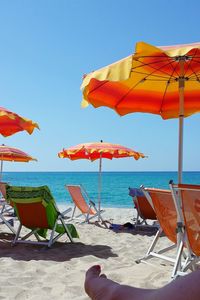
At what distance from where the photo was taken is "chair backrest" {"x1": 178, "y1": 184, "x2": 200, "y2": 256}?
320 centimetres

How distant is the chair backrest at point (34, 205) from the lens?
5.02 metres

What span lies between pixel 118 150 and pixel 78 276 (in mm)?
5013

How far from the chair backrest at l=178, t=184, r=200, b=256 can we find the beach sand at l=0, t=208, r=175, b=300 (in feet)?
1.31

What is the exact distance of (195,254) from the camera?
138 inches

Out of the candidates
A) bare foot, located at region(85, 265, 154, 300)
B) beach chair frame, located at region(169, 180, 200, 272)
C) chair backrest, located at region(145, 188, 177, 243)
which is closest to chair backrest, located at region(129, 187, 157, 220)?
chair backrest, located at region(145, 188, 177, 243)

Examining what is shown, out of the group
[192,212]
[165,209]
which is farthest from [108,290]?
[165,209]

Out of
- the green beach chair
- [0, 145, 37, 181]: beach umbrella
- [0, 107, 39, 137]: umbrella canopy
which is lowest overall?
the green beach chair

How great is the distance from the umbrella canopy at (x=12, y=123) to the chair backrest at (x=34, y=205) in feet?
2.96

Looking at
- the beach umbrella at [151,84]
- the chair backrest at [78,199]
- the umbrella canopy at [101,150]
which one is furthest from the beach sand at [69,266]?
the umbrella canopy at [101,150]

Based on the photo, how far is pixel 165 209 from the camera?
3889 mm

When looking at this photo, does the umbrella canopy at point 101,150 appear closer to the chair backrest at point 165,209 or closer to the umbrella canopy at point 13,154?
the umbrella canopy at point 13,154

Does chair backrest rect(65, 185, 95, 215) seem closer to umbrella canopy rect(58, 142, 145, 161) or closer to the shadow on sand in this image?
umbrella canopy rect(58, 142, 145, 161)

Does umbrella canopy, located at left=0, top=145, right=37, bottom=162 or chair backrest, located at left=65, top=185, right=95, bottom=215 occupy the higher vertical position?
umbrella canopy, located at left=0, top=145, right=37, bottom=162

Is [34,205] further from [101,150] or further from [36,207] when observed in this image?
[101,150]
